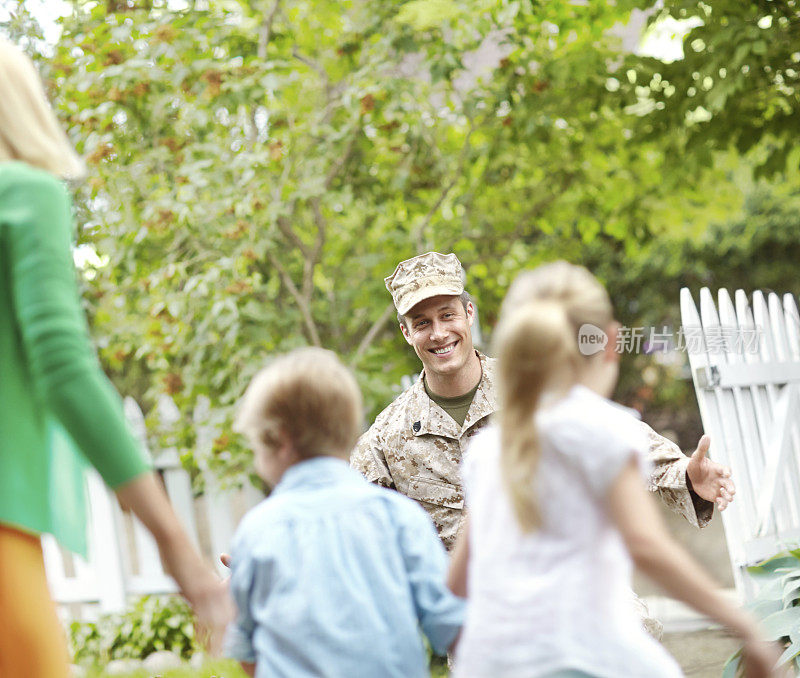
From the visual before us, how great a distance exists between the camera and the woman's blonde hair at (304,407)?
181 centimetres

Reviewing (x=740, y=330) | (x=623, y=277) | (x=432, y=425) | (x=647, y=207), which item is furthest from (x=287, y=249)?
(x=623, y=277)

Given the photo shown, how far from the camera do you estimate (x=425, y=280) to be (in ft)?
10.9

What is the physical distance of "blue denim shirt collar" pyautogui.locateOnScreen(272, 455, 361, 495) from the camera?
1.83 metres

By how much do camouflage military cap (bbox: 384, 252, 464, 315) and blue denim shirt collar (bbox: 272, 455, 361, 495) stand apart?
4.91ft

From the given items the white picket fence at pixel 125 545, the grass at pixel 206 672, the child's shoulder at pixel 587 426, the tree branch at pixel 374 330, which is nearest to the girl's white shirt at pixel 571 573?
the child's shoulder at pixel 587 426

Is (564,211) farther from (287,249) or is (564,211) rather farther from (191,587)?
(191,587)

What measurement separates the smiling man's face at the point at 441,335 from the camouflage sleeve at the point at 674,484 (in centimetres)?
68

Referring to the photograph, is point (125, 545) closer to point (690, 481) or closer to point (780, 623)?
point (780, 623)

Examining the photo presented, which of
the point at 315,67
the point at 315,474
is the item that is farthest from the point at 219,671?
the point at 315,67

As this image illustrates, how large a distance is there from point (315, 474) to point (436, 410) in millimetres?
1538

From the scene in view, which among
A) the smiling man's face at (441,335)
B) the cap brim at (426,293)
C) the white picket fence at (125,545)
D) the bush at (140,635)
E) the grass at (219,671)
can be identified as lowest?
the grass at (219,671)

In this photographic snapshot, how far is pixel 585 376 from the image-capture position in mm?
1674

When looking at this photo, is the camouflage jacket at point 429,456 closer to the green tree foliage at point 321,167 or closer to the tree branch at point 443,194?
the green tree foliage at point 321,167

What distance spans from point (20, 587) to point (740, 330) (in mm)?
3537
